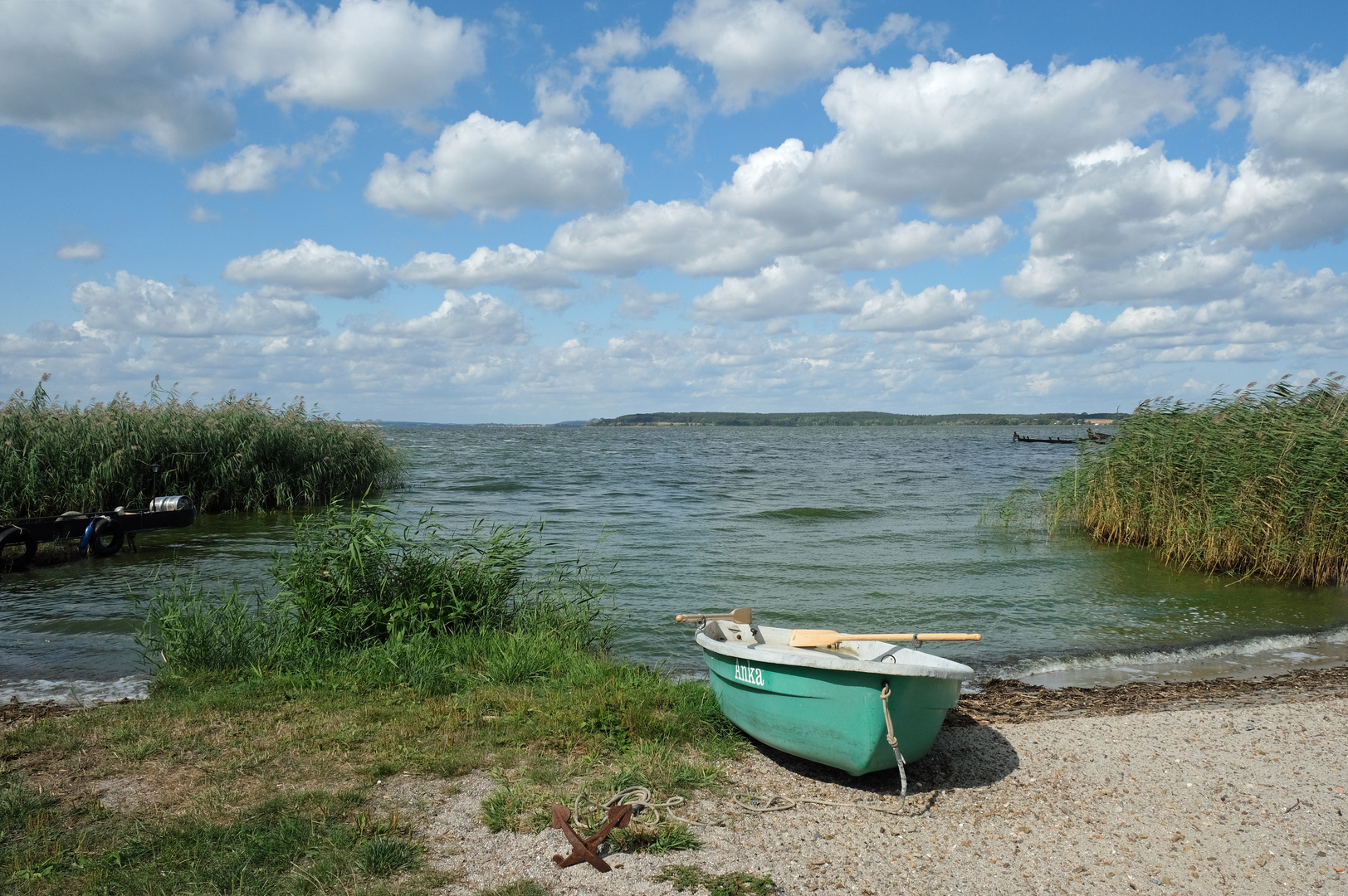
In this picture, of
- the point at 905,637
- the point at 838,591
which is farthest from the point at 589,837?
the point at 838,591

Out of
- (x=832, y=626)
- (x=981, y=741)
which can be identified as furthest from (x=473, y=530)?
(x=981, y=741)

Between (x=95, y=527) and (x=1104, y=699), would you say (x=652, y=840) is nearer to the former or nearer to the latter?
(x=1104, y=699)

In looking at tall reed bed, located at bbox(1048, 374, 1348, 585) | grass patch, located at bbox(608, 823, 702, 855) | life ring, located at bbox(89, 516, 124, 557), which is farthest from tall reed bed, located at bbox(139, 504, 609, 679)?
tall reed bed, located at bbox(1048, 374, 1348, 585)

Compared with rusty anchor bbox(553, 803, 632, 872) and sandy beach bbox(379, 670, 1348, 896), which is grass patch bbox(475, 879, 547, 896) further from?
rusty anchor bbox(553, 803, 632, 872)

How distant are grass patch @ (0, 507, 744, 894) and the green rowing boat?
59cm

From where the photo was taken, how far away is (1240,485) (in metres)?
13.6

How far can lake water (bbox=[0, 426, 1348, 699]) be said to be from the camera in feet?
31.3

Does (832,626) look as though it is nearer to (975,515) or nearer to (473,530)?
(473,530)

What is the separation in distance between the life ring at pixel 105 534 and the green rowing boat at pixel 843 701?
1309 centimetres

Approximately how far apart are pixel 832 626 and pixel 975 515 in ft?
44.0

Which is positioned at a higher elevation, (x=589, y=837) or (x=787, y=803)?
(x=589, y=837)

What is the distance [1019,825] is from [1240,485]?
37.6ft

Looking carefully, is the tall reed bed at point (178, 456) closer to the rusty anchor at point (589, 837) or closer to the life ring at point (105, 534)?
the life ring at point (105, 534)

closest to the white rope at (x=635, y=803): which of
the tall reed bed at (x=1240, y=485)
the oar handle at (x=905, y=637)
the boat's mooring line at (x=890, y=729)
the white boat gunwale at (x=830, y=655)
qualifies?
the white boat gunwale at (x=830, y=655)
